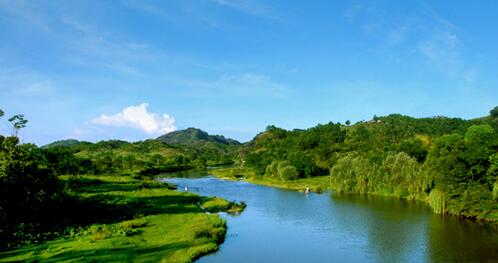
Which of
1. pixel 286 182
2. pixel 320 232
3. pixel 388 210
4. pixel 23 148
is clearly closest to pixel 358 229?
pixel 320 232

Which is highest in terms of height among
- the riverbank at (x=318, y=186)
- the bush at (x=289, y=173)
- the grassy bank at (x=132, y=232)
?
the bush at (x=289, y=173)

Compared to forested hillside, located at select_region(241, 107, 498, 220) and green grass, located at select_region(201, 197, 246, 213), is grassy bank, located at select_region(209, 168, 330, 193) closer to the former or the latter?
forested hillside, located at select_region(241, 107, 498, 220)

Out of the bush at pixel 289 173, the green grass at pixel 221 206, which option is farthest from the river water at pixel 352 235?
the bush at pixel 289 173

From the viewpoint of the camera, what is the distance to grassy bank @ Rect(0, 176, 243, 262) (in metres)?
38.9

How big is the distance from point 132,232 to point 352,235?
85.3 feet

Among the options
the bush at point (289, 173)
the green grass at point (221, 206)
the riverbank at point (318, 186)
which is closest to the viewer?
the riverbank at point (318, 186)

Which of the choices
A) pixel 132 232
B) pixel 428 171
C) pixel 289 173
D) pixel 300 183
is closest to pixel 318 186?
pixel 300 183

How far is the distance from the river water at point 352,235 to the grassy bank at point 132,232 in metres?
3.12

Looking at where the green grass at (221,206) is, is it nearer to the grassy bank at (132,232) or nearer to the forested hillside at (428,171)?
the grassy bank at (132,232)

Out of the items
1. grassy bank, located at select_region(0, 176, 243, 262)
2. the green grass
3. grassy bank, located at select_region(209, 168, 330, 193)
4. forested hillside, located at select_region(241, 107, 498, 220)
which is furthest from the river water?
grassy bank, located at select_region(209, 168, 330, 193)

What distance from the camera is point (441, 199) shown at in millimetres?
66250

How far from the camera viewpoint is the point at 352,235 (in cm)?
5266

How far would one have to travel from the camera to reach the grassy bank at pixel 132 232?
38.9 metres

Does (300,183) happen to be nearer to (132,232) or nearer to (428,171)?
(428,171)
